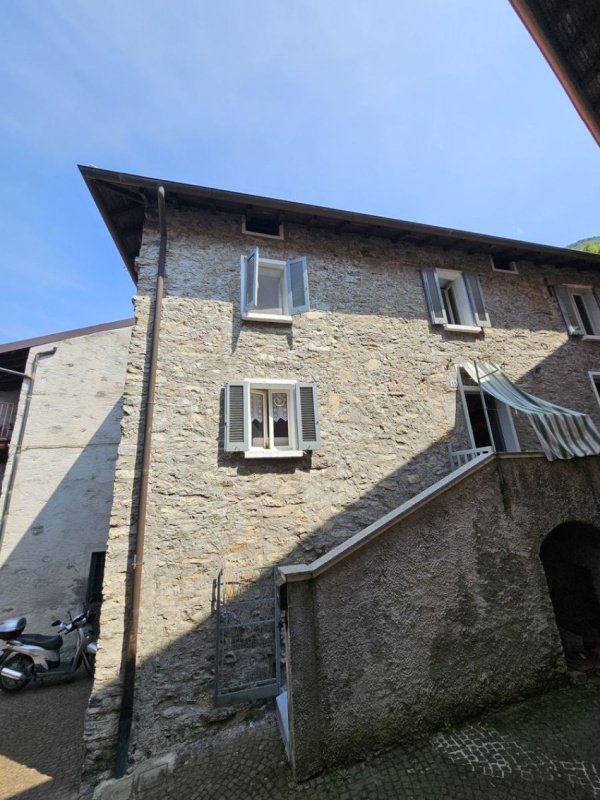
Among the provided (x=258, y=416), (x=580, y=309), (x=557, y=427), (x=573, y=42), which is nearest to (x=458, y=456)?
(x=557, y=427)

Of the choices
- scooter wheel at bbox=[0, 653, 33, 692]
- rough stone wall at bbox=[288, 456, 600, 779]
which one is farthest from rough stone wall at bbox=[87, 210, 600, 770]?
scooter wheel at bbox=[0, 653, 33, 692]

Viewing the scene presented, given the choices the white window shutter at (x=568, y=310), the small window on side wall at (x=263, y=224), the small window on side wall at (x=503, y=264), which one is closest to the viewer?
the small window on side wall at (x=263, y=224)

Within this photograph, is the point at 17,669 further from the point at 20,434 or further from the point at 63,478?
the point at 20,434

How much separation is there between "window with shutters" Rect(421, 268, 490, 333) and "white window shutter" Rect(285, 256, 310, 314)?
284 centimetres

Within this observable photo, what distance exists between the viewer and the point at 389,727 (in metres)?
3.17

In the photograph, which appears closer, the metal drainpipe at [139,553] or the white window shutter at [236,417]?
the metal drainpipe at [139,553]

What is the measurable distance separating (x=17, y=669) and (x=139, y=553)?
403 centimetres

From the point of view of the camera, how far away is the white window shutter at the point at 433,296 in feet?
23.0

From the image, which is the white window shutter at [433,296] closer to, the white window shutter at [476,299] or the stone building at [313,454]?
the stone building at [313,454]

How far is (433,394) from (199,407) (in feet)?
14.6

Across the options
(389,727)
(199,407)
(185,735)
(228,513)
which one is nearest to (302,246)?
(199,407)

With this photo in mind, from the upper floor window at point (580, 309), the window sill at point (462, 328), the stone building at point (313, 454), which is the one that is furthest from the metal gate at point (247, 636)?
the upper floor window at point (580, 309)

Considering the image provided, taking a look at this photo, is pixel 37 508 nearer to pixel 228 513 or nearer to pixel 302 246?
pixel 228 513

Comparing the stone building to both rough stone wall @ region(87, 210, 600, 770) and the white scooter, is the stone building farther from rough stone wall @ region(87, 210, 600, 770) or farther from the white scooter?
the white scooter
